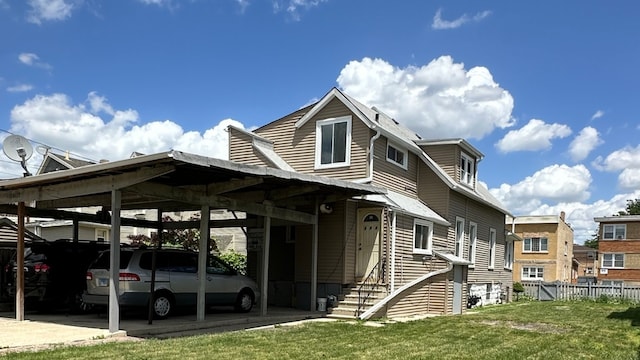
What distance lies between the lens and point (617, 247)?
139 ft

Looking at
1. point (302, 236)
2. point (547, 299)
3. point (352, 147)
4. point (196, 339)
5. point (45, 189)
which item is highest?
point (352, 147)

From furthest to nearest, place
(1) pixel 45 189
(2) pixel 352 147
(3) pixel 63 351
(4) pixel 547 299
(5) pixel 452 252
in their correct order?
(4) pixel 547 299
(5) pixel 452 252
(2) pixel 352 147
(1) pixel 45 189
(3) pixel 63 351

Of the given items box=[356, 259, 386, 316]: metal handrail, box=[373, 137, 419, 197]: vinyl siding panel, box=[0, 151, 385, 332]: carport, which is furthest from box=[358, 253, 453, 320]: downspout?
box=[373, 137, 419, 197]: vinyl siding panel

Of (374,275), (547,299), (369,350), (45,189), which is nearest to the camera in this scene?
(369,350)

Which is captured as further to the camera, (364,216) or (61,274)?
(364,216)

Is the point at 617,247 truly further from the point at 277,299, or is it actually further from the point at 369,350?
the point at 369,350

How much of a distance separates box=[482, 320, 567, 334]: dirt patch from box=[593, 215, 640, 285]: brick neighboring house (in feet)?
104

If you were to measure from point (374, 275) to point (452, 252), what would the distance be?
526 centimetres

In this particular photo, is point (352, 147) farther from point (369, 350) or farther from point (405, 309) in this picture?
point (369, 350)

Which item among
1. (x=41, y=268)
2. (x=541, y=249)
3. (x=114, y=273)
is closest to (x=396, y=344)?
(x=114, y=273)

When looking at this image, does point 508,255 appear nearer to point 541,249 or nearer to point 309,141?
point 309,141

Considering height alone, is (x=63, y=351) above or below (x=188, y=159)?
below

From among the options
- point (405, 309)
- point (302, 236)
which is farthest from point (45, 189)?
point (405, 309)

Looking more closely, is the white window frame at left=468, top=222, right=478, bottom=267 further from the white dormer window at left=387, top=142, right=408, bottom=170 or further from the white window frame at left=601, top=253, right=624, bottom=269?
the white window frame at left=601, top=253, right=624, bottom=269
